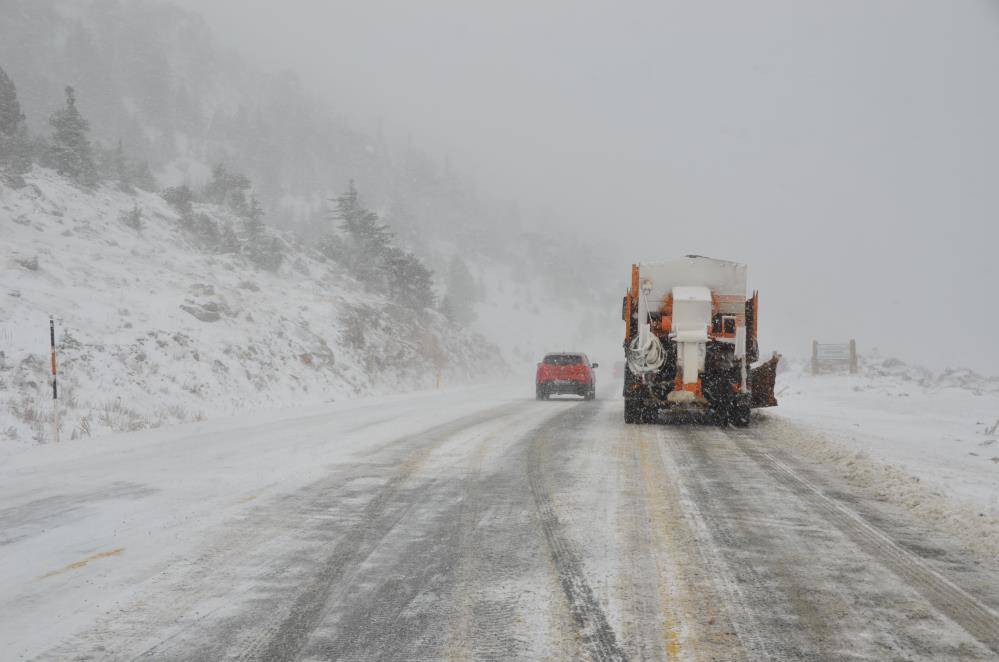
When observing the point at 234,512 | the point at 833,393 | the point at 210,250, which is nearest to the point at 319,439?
the point at 234,512

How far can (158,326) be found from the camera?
20.0m

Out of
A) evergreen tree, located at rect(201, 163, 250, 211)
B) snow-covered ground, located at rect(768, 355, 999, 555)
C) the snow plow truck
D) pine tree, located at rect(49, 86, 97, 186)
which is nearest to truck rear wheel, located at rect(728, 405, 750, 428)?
the snow plow truck

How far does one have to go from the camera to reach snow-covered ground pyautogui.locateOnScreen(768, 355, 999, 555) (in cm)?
624

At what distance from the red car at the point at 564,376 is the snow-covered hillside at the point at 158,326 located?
7.44 metres

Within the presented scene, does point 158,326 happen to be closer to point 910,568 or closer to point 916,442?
point 916,442

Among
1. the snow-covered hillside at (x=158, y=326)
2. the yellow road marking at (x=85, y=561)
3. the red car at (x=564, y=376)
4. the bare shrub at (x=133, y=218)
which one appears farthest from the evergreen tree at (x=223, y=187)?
the yellow road marking at (x=85, y=561)

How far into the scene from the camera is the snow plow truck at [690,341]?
12.2 m

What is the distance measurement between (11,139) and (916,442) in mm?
34752

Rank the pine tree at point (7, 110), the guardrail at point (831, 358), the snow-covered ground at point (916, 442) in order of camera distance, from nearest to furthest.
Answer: the snow-covered ground at point (916, 442)
the pine tree at point (7, 110)
the guardrail at point (831, 358)

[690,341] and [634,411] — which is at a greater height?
[690,341]

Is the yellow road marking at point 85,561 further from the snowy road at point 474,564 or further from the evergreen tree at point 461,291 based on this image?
the evergreen tree at point 461,291

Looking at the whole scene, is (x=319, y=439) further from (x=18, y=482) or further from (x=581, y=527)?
(x=581, y=527)

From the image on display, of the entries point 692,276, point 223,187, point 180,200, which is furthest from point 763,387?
point 223,187

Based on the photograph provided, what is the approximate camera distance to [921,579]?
414 cm
